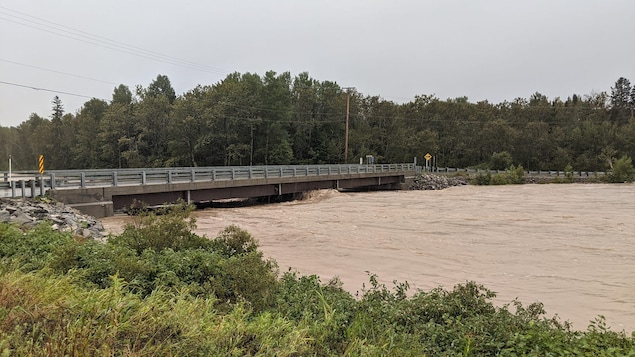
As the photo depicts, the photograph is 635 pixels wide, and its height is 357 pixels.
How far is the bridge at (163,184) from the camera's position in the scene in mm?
21031

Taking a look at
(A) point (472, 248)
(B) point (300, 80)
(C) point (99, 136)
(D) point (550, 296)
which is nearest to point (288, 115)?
(B) point (300, 80)

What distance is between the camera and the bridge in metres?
21.0

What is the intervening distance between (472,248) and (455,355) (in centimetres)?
1146

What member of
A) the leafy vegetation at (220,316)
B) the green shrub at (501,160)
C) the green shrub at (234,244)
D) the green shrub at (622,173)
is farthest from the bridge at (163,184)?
the green shrub at (622,173)

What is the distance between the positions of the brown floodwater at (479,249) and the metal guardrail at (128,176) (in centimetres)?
311

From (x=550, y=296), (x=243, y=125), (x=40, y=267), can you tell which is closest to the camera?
(x=40, y=267)

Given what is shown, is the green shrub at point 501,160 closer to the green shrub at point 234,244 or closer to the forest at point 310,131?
the forest at point 310,131

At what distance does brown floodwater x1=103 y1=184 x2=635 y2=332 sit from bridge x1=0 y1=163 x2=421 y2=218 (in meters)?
2.10

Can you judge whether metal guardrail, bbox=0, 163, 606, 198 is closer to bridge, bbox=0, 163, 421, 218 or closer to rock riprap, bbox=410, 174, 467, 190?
bridge, bbox=0, 163, 421, 218

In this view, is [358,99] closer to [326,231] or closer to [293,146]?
[293,146]

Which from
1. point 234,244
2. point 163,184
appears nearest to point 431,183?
point 163,184

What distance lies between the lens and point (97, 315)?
417 centimetres

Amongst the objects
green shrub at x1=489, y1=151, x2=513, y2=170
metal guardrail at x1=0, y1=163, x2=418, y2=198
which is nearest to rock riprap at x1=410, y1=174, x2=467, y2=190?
green shrub at x1=489, y1=151, x2=513, y2=170

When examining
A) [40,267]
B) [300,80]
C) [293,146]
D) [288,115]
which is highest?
[300,80]
